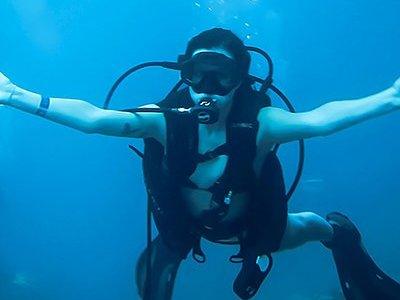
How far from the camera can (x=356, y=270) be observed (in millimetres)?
5801

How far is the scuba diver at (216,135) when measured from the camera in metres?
3.86

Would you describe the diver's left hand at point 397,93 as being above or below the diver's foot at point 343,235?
above

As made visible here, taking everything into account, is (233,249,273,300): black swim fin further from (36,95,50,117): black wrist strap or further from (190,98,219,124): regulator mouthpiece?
(36,95,50,117): black wrist strap

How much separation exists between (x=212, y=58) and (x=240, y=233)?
170 cm

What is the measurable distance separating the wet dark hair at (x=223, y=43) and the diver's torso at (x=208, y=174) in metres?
0.61

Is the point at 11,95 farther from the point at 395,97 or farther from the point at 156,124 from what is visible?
the point at 395,97

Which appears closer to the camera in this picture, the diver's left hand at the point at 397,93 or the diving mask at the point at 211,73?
the diver's left hand at the point at 397,93

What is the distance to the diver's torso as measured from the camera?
4.28 m

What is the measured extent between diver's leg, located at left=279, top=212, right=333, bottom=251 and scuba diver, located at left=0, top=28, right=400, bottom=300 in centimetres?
39

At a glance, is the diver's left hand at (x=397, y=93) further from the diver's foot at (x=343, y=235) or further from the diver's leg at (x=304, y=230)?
the diver's foot at (x=343, y=235)

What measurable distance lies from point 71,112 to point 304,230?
9.51 feet

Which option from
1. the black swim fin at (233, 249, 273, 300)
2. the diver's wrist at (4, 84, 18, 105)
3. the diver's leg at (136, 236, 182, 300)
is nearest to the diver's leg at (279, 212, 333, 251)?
the black swim fin at (233, 249, 273, 300)

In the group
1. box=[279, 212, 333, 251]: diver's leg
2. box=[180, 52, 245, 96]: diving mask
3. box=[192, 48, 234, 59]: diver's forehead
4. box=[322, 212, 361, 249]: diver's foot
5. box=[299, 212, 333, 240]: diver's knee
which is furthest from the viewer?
box=[322, 212, 361, 249]: diver's foot

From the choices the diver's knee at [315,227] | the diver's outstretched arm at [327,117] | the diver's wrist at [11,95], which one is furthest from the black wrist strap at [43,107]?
the diver's knee at [315,227]
